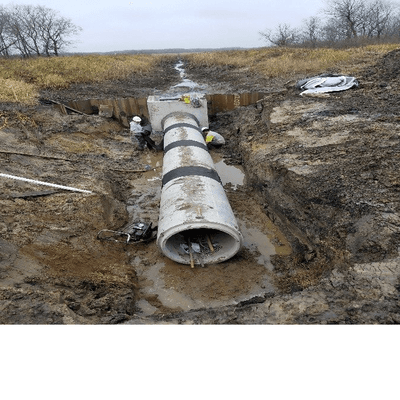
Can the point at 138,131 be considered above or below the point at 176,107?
below

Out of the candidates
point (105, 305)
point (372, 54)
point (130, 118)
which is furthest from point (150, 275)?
point (372, 54)

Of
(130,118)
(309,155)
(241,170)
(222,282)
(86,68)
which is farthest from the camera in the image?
(86,68)

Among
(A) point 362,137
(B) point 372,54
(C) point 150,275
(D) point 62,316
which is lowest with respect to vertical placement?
(C) point 150,275

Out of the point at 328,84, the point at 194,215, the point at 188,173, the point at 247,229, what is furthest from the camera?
the point at 328,84

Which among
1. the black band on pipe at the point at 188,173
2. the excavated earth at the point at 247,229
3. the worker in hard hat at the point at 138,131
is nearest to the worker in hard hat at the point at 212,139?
the excavated earth at the point at 247,229

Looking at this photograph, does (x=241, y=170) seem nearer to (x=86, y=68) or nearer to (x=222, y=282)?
(x=222, y=282)

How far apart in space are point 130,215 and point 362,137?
224 inches

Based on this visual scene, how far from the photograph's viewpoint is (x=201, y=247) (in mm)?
5348

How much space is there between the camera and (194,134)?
8.16 m

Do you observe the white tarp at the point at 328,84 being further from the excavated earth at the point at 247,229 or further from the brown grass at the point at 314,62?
the brown grass at the point at 314,62

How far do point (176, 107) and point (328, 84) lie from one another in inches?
231

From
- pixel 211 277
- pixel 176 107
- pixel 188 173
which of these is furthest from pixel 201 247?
pixel 176 107

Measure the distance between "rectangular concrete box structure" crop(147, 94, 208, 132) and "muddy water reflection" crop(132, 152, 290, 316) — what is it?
18.0ft

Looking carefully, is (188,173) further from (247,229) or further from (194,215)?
(247,229)
